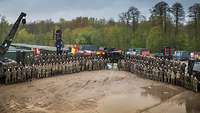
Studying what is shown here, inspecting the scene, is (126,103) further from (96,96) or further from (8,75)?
(8,75)

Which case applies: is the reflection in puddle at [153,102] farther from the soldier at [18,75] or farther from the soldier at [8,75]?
the soldier at [8,75]

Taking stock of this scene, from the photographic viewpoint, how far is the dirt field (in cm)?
1883

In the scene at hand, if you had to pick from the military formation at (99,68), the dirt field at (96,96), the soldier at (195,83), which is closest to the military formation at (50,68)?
the military formation at (99,68)

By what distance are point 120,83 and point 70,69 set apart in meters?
6.59

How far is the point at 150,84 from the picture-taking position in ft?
88.2

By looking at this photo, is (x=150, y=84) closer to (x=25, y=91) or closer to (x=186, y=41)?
(x=25, y=91)

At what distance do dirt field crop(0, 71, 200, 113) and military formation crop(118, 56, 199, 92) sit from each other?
2.16 ft

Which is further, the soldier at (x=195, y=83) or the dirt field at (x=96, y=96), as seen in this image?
the soldier at (x=195, y=83)

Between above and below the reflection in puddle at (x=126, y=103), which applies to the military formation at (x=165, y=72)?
above

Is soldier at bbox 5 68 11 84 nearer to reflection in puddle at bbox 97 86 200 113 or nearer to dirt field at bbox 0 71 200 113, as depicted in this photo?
dirt field at bbox 0 71 200 113

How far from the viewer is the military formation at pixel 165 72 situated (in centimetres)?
2411

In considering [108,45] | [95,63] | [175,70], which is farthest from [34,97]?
[108,45]

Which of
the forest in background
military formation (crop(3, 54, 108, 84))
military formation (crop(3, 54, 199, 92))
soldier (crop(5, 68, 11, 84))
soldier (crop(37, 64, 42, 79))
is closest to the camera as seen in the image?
military formation (crop(3, 54, 199, 92))

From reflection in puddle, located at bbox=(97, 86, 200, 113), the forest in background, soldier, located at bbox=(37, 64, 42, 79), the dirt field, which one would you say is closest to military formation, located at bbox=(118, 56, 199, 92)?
the dirt field
